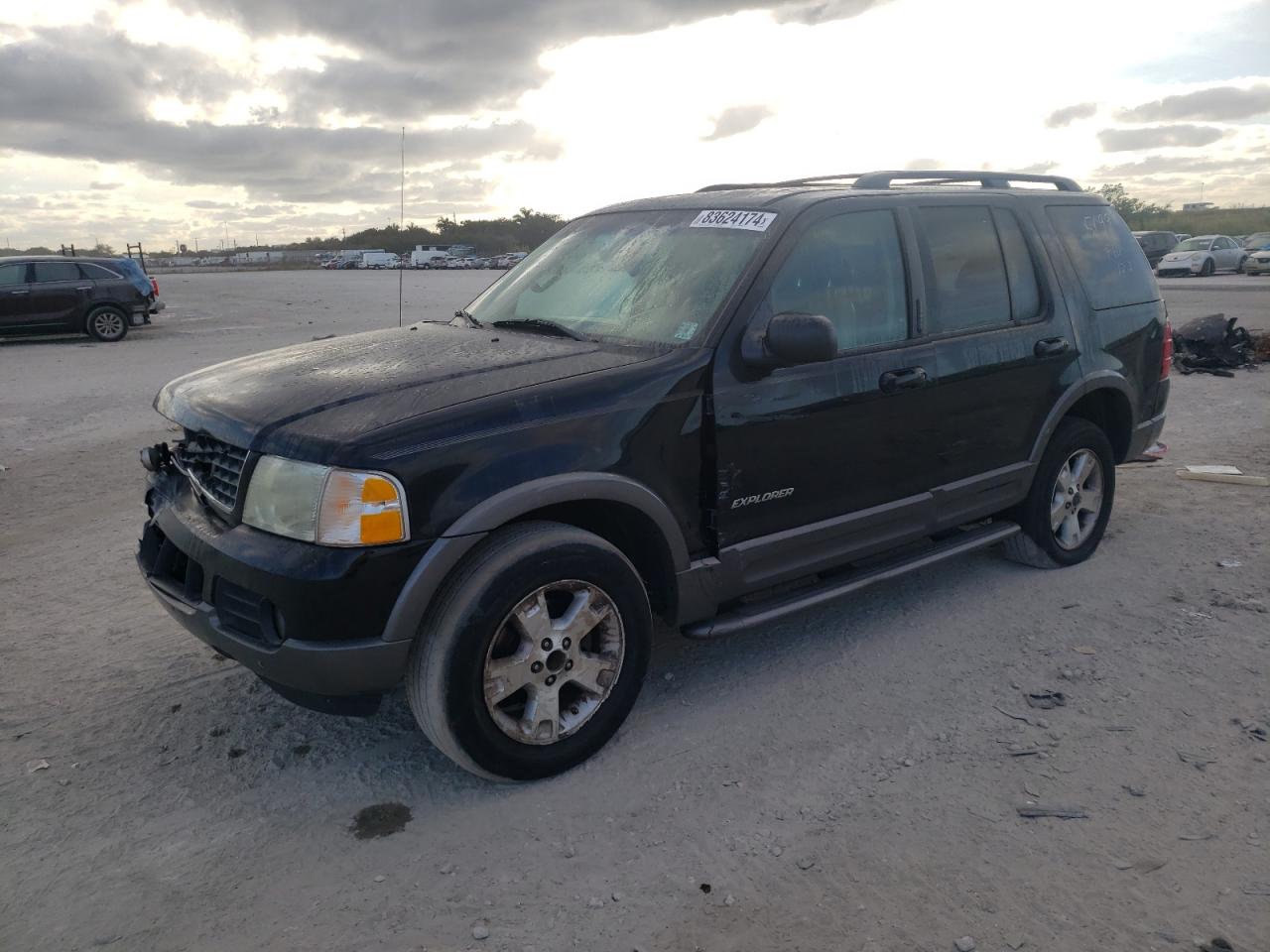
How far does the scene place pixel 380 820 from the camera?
3.11 meters

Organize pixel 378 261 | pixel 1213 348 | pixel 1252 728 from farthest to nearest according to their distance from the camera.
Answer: pixel 378 261, pixel 1213 348, pixel 1252 728

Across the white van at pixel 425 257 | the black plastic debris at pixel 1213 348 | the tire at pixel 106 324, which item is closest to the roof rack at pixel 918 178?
the black plastic debris at pixel 1213 348

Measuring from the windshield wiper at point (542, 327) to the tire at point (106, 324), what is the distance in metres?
15.7

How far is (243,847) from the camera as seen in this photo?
296cm

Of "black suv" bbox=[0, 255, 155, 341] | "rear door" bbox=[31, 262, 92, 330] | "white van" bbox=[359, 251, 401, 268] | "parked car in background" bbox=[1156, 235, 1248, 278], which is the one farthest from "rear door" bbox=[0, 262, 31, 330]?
"white van" bbox=[359, 251, 401, 268]

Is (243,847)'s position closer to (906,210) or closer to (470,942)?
(470,942)

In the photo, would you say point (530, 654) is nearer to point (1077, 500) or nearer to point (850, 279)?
point (850, 279)

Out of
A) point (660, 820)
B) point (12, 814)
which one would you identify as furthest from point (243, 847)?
point (660, 820)

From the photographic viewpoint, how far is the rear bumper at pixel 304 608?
9.41ft

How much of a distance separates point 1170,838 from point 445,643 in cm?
226

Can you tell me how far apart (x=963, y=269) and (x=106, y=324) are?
17.0m

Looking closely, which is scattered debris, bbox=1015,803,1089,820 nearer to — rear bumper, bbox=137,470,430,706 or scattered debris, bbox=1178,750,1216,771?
scattered debris, bbox=1178,750,1216,771

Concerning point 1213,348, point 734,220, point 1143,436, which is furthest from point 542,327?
point 1213,348

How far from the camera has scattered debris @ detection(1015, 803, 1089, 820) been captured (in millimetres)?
3041
